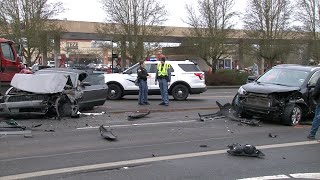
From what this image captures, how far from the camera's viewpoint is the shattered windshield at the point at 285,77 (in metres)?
12.2

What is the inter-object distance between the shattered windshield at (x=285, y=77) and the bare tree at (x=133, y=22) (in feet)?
77.4

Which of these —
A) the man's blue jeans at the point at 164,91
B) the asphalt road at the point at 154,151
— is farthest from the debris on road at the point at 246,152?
the man's blue jeans at the point at 164,91

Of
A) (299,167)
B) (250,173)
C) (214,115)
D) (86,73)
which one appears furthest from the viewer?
(86,73)

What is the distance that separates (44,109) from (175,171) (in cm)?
648

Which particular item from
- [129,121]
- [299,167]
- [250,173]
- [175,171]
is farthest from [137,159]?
[129,121]

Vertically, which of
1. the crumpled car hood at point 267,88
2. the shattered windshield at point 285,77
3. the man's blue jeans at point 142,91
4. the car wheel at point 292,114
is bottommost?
the car wheel at point 292,114

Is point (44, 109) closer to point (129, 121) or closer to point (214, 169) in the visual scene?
point (129, 121)

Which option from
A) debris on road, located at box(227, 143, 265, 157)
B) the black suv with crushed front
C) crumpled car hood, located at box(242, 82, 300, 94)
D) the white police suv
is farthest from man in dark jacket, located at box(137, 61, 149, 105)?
debris on road, located at box(227, 143, 265, 157)

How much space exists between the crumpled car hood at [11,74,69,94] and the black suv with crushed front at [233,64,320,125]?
16.2 feet

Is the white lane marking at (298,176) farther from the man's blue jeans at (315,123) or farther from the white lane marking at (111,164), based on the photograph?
the man's blue jeans at (315,123)

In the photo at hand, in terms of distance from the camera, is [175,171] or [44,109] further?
[44,109]

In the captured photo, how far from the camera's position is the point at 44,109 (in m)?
12.2

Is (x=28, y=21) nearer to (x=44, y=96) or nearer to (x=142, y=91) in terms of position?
(x=142, y=91)

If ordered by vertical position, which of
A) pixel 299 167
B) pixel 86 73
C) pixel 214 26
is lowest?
pixel 299 167
